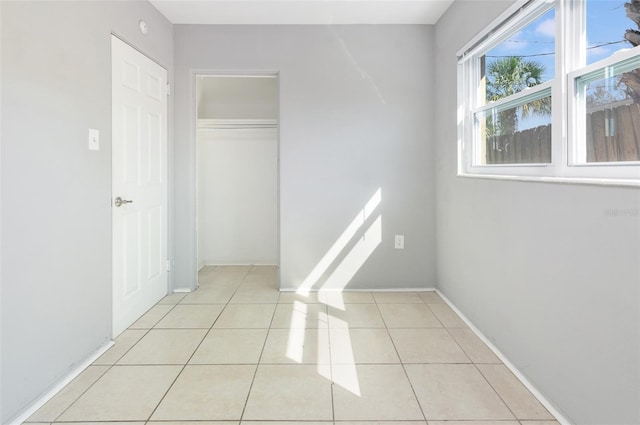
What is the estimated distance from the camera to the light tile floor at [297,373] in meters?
1.64

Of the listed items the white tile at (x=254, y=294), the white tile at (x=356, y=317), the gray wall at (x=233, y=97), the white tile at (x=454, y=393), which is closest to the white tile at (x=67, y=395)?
the white tile at (x=254, y=294)

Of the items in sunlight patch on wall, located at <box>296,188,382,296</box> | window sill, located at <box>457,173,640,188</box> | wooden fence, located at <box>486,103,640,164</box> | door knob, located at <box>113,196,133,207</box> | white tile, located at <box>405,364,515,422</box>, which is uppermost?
wooden fence, located at <box>486,103,640,164</box>

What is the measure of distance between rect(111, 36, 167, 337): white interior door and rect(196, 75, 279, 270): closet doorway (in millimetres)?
1027

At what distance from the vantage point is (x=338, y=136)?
3350 millimetres

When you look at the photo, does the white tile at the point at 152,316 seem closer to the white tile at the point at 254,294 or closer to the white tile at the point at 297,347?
the white tile at the point at 254,294

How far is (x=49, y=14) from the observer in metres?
1.81

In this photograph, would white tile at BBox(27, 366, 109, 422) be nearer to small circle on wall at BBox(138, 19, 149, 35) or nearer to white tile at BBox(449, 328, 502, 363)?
white tile at BBox(449, 328, 502, 363)

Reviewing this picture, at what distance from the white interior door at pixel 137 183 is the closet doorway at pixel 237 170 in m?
1.03

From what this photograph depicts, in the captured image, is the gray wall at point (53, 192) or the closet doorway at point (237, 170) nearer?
the gray wall at point (53, 192)

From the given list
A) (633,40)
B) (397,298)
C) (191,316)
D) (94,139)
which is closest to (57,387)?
(191,316)

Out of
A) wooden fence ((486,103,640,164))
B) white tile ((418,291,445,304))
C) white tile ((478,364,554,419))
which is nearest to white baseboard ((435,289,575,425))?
white tile ((478,364,554,419))

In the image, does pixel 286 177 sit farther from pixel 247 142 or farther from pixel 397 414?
pixel 397 414

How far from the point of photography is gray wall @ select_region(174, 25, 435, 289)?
10.9 feet

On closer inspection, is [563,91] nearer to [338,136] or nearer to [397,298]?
[338,136]
